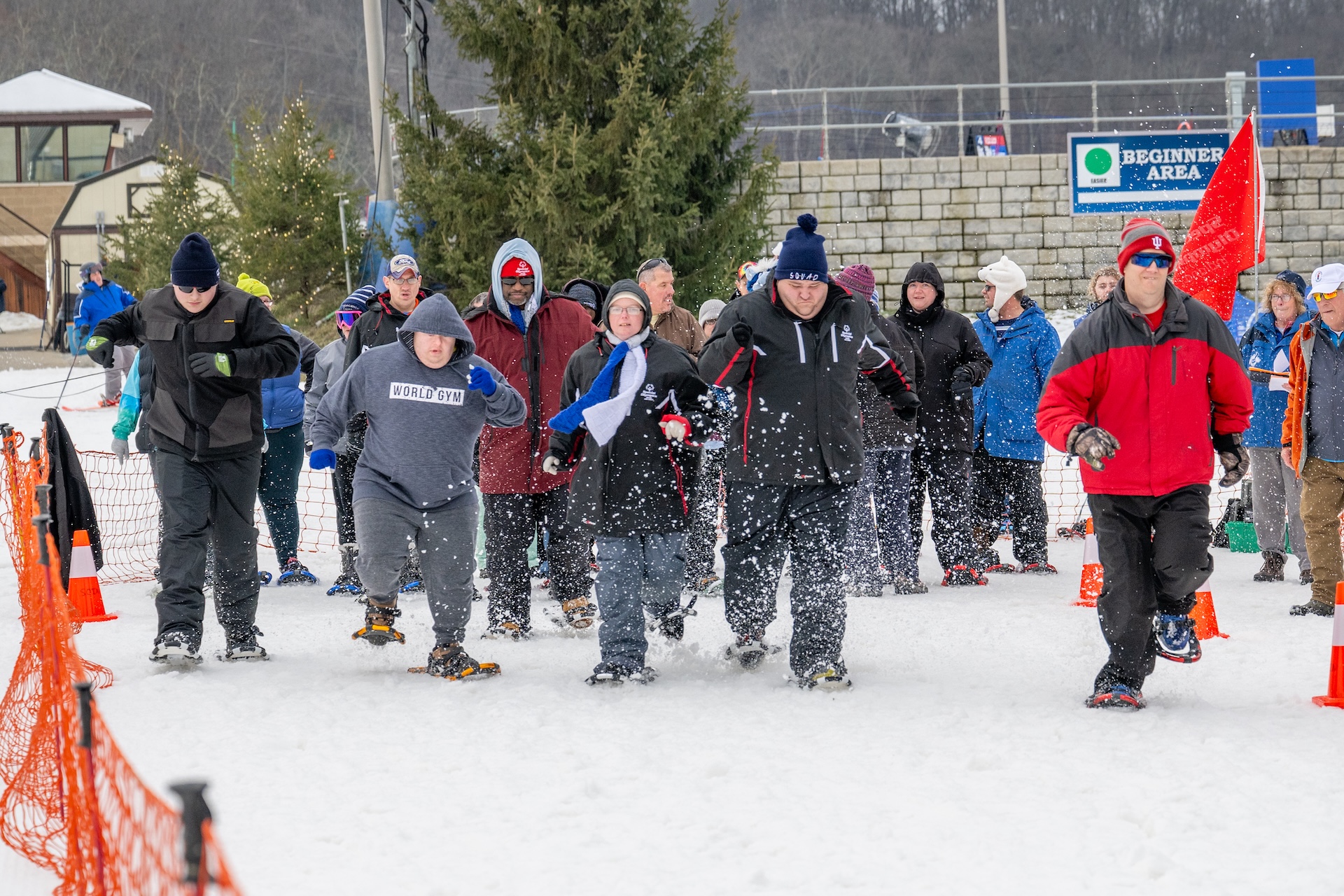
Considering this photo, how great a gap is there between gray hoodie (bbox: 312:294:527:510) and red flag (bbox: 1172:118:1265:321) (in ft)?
14.5

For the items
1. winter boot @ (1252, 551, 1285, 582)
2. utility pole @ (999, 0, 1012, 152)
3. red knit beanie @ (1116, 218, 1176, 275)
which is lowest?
winter boot @ (1252, 551, 1285, 582)

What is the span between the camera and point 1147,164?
20328mm

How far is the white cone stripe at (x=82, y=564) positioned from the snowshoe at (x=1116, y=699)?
17.0 ft

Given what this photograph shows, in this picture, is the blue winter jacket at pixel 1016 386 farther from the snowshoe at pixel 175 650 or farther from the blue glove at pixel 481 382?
the snowshoe at pixel 175 650

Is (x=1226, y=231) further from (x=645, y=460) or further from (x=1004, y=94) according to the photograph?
(x=1004, y=94)

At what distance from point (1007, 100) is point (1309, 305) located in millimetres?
18311

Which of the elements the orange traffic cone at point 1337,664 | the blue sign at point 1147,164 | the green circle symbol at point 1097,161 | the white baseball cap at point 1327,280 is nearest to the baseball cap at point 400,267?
the white baseball cap at point 1327,280

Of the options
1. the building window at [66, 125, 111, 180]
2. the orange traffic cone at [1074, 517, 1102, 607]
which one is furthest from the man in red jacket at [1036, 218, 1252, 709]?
the building window at [66, 125, 111, 180]

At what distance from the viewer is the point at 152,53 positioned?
297 ft

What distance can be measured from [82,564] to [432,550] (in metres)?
2.62

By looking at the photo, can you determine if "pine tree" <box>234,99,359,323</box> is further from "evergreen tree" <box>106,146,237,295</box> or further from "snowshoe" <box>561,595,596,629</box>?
"snowshoe" <box>561,595,596,629</box>

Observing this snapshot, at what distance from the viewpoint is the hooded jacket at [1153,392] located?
488cm

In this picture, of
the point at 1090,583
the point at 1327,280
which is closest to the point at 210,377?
the point at 1090,583

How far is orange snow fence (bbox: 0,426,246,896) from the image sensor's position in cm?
271
